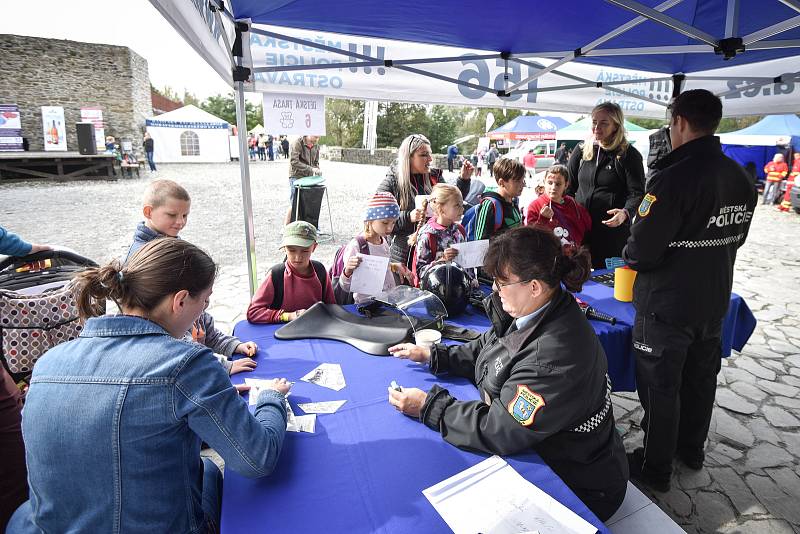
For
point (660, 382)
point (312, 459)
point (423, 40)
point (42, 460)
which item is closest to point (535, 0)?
point (423, 40)

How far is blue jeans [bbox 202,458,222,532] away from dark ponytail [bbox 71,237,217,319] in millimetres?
629


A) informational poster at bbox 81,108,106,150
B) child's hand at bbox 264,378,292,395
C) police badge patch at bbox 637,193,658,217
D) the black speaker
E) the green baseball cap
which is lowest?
child's hand at bbox 264,378,292,395

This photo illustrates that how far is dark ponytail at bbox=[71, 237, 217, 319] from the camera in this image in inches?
44.6

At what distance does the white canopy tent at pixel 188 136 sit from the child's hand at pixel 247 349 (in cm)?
2507

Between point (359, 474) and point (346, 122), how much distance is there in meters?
43.4

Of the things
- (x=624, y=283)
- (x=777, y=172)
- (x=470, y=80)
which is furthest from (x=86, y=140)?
(x=777, y=172)

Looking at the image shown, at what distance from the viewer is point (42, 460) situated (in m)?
1.01

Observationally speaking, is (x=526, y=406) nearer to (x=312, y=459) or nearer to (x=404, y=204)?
(x=312, y=459)

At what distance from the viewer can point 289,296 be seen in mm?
2420

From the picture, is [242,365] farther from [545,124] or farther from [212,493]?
[545,124]

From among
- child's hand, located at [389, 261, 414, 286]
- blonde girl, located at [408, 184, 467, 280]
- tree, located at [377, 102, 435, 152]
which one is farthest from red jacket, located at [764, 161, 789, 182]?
tree, located at [377, 102, 435, 152]

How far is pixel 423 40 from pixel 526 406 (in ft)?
11.3

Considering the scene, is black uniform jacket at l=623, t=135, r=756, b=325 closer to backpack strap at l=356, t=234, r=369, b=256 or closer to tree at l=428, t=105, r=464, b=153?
backpack strap at l=356, t=234, r=369, b=256

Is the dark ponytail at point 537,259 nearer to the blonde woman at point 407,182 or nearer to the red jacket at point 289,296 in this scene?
the red jacket at point 289,296
